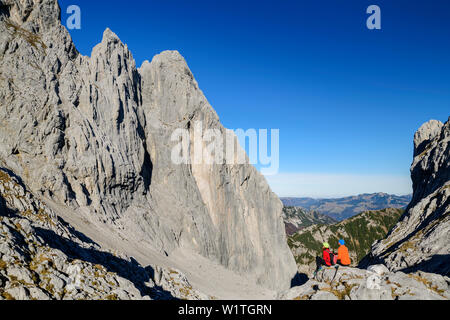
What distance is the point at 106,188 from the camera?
4400 centimetres

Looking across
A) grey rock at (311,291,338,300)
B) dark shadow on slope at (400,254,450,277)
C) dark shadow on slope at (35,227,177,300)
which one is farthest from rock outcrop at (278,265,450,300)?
dark shadow on slope at (35,227,177,300)

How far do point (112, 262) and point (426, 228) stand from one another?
42184 millimetres

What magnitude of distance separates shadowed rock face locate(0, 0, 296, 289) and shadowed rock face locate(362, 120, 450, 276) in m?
28.2

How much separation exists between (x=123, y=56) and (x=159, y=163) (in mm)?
22169

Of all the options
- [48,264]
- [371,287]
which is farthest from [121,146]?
[371,287]

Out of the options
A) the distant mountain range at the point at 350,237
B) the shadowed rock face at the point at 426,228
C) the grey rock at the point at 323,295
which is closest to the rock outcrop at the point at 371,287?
the grey rock at the point at 323,295

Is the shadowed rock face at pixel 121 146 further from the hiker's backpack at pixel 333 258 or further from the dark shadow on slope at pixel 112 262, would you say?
the hiker's backpack at pixel 333 258

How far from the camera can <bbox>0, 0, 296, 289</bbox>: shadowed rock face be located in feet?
127

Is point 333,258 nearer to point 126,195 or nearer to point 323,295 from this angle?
point 323,295

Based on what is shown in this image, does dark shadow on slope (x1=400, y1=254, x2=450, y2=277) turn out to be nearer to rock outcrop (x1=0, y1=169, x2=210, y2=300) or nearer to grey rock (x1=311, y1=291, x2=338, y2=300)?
grey rock (x1=311, y1=291, x2=338, y2=300)

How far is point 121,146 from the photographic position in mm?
48938

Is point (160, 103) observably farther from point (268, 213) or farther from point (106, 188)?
point (268, 213)

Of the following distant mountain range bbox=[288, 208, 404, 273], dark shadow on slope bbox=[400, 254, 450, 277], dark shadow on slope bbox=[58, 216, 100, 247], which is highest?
dark shadow on slope bbox=[58, 216, 100, 247]

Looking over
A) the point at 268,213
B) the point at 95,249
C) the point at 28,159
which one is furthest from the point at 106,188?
the point at 268,213
